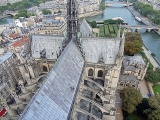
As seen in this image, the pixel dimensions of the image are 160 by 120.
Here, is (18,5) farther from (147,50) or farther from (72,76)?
(72,76)

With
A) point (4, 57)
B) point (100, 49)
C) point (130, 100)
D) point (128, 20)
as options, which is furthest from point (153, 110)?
point (128, 20)

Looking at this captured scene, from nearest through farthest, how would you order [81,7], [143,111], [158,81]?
[143,111], [158,81], [81,7]

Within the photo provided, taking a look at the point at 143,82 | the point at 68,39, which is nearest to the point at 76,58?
the point at 68,39

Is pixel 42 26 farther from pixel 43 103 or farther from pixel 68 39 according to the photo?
pixel 43 103

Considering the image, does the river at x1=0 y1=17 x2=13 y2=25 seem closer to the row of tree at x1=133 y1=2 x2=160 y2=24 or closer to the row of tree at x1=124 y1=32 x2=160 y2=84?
the row of tree at x1=124 y1=32 x2=160 y2=84

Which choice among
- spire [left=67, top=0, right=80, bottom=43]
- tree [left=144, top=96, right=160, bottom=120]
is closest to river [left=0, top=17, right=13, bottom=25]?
spire [left=67, top=0, right=80, bottom=43]
